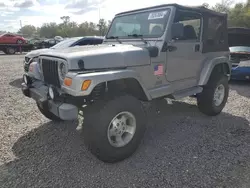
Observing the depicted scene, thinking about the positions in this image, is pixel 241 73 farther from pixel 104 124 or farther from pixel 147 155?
pixel 104 124

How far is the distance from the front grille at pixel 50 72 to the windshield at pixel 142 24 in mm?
1512

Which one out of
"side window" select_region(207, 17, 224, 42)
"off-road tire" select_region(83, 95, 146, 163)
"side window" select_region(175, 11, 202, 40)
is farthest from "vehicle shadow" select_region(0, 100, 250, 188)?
"side window" select_region(207, 17, 224, 42)

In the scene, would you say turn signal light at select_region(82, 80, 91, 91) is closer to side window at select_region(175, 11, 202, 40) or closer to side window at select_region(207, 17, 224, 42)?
side window at select_region(175, 11, 202, 40)

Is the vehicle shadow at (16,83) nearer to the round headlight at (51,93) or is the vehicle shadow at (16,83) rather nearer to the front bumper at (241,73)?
the round headlight at (51,93)

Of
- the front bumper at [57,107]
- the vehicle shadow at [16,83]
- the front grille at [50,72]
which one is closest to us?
the front bumper at [57,107]

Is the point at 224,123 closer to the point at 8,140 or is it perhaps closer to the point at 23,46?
the point at 8,140

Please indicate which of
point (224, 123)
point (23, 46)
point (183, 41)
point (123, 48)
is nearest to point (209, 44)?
point (183, 41)

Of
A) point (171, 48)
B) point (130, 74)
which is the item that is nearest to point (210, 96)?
point (171, 48)

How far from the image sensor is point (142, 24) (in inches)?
155

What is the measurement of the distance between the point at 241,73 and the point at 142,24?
511 cm

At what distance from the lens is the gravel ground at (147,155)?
2.69 metres

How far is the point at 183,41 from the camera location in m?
3.94

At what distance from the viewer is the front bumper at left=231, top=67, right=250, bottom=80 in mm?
7500

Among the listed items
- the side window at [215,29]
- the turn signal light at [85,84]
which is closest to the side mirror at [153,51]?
the turn signal light at [85,84]
